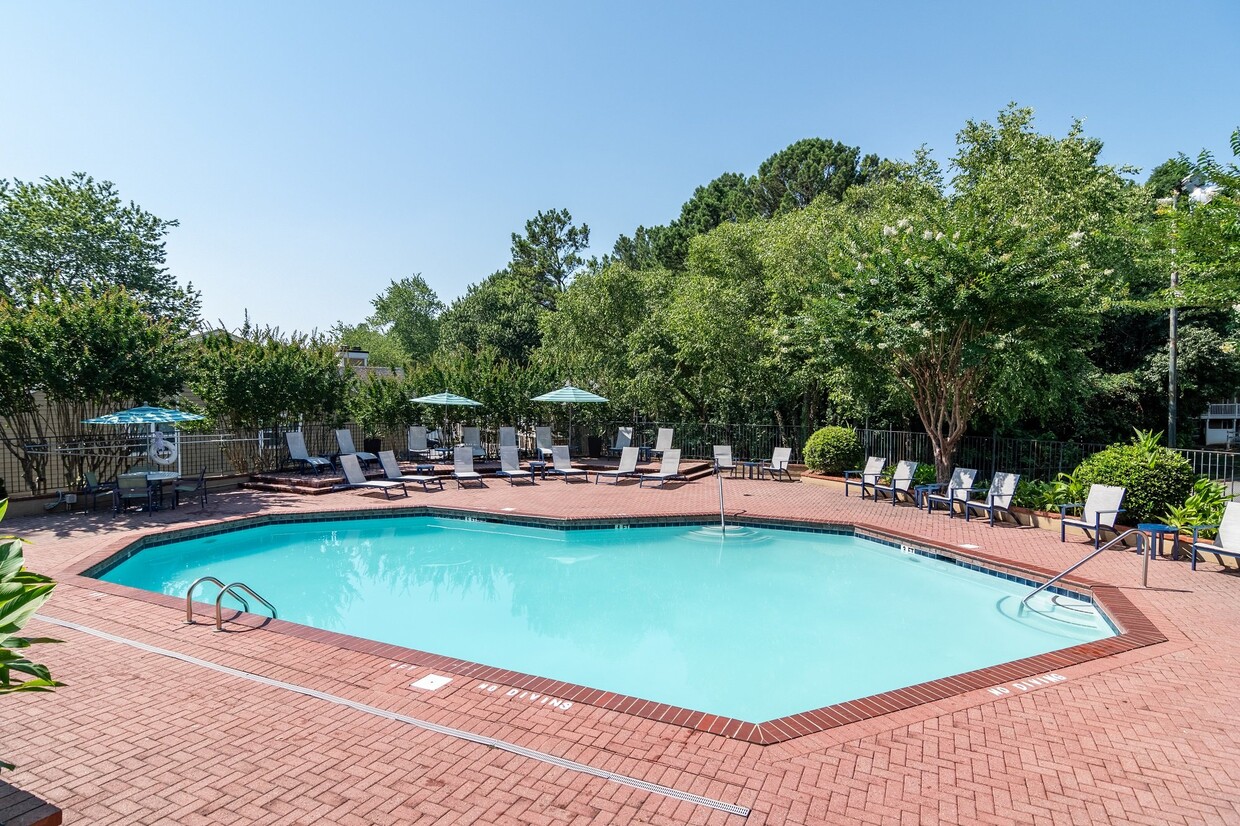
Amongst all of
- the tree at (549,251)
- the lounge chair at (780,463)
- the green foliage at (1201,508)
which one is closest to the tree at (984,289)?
the green foliage at (1201,508)

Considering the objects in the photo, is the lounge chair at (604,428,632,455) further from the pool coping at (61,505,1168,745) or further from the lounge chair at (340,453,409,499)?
the pool coping at (61,505,1168,745)

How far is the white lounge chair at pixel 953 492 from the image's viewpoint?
38.8 ft

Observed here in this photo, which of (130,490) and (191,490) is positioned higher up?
(130,490)

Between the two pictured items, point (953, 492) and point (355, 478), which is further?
point (355, 478)

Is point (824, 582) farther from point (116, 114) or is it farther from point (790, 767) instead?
point (116, 114)

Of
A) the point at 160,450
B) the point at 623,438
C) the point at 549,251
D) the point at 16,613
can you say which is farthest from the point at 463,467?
the point at 549,251

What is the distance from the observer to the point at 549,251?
138ft

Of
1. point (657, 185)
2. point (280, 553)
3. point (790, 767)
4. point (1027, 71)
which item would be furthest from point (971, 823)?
point (657, 185)

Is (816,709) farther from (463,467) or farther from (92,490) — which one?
(92,490)

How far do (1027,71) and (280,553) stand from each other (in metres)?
18.8

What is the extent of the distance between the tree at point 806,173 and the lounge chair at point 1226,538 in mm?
25388

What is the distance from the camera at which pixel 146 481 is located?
39.8 ft

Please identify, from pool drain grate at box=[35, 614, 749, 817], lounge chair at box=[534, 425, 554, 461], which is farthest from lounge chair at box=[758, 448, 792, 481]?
pool drain grate at box=[35, 614, 749, 817]

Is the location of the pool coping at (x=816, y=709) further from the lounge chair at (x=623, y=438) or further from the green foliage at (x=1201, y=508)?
the lounge chair at (x=623, y=438)
